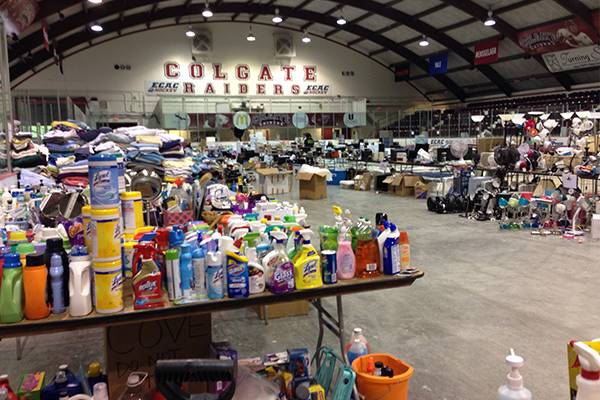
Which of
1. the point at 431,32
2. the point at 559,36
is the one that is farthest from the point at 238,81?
the point at 559,36

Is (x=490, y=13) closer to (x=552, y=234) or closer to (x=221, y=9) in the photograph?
(x=221, y=9)

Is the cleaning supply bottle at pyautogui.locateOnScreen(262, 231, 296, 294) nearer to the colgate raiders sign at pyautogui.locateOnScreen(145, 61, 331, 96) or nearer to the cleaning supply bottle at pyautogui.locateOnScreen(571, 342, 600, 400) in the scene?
the cleaning supply bottle at pyautogui.locateOnScreen(571, 342, 600, 400)

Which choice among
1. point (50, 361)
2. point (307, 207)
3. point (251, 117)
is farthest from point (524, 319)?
point (251, 117)

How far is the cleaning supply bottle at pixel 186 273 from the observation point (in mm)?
1842

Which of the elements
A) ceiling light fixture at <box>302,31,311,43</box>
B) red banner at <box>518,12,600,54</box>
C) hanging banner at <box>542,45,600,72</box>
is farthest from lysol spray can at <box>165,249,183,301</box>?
ceiling light fixture at <box>302,31,311,43</box>

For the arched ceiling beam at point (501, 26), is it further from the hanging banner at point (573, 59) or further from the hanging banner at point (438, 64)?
the hanging banner at point (438, 64)

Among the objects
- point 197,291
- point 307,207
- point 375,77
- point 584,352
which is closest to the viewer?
point 584,352

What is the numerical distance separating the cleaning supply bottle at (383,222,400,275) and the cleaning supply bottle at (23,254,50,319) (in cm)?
137

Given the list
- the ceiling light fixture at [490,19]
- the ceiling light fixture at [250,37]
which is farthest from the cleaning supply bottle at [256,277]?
the ceiling light fixture at [250,37]

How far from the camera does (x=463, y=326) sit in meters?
3.60

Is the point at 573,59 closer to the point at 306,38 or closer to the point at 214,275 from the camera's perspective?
the point at 306,38

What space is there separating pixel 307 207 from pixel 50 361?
7.10 m

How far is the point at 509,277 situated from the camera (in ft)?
15.9

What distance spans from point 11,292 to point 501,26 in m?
18.4
